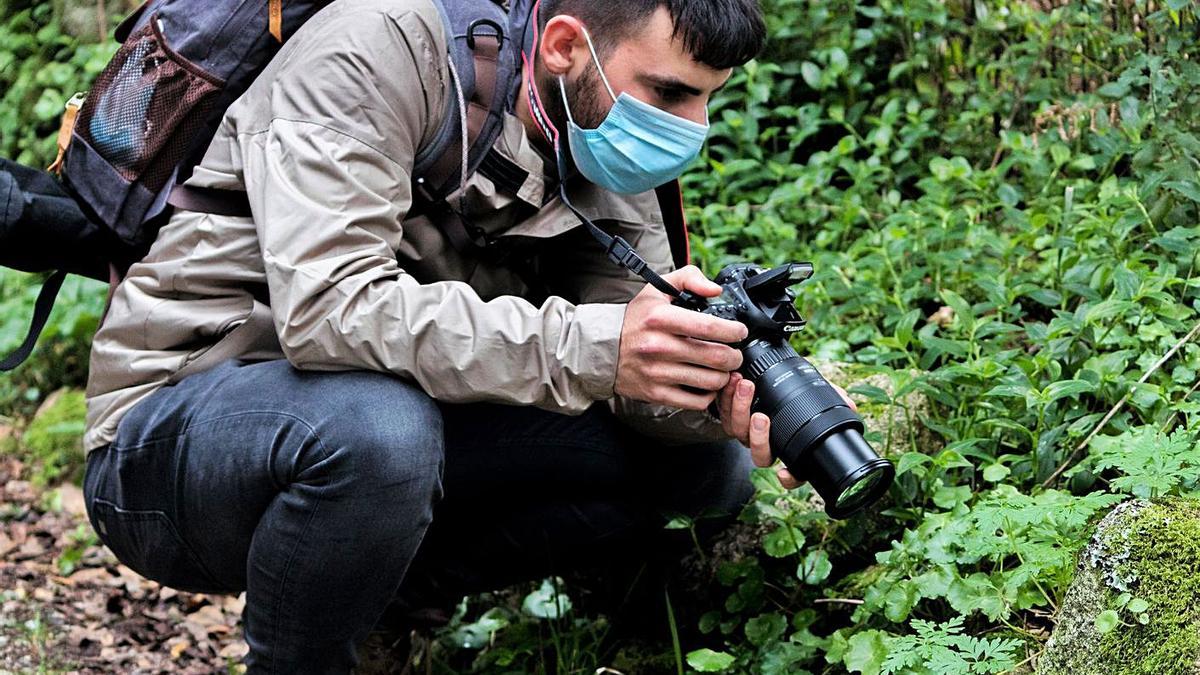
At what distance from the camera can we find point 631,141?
237cm

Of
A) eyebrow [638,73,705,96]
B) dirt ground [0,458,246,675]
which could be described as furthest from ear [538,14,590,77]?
dirt ground [0,458,246,675]

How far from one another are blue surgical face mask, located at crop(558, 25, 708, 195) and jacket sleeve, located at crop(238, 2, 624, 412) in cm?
36

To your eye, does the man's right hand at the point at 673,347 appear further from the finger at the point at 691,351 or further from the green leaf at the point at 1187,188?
the green leaf at the point at 1187,188

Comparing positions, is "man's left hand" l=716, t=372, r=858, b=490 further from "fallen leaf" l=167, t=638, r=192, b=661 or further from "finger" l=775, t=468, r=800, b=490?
"fallen leaf" l=167, t=638, r=192, b=661

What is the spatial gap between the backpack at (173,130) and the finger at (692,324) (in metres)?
0.45

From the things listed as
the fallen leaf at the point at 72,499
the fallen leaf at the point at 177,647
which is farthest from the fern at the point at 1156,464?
the fallen leaf at the point at 72,499

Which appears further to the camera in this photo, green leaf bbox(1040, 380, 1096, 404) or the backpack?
green leaf bbox(1040, 380, 1096, 404)

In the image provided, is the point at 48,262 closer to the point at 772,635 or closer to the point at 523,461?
the point at 523,461

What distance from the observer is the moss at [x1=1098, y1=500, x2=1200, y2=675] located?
183cm

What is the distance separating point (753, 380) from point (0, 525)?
3.01m

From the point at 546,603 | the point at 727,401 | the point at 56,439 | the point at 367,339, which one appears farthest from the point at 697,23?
the point at 56,439

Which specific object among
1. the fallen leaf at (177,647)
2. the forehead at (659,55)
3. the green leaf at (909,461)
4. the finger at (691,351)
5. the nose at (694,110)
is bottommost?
the fallen leaf at (177,647)

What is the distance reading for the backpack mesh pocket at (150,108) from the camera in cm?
226

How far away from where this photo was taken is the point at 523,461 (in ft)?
8.31
